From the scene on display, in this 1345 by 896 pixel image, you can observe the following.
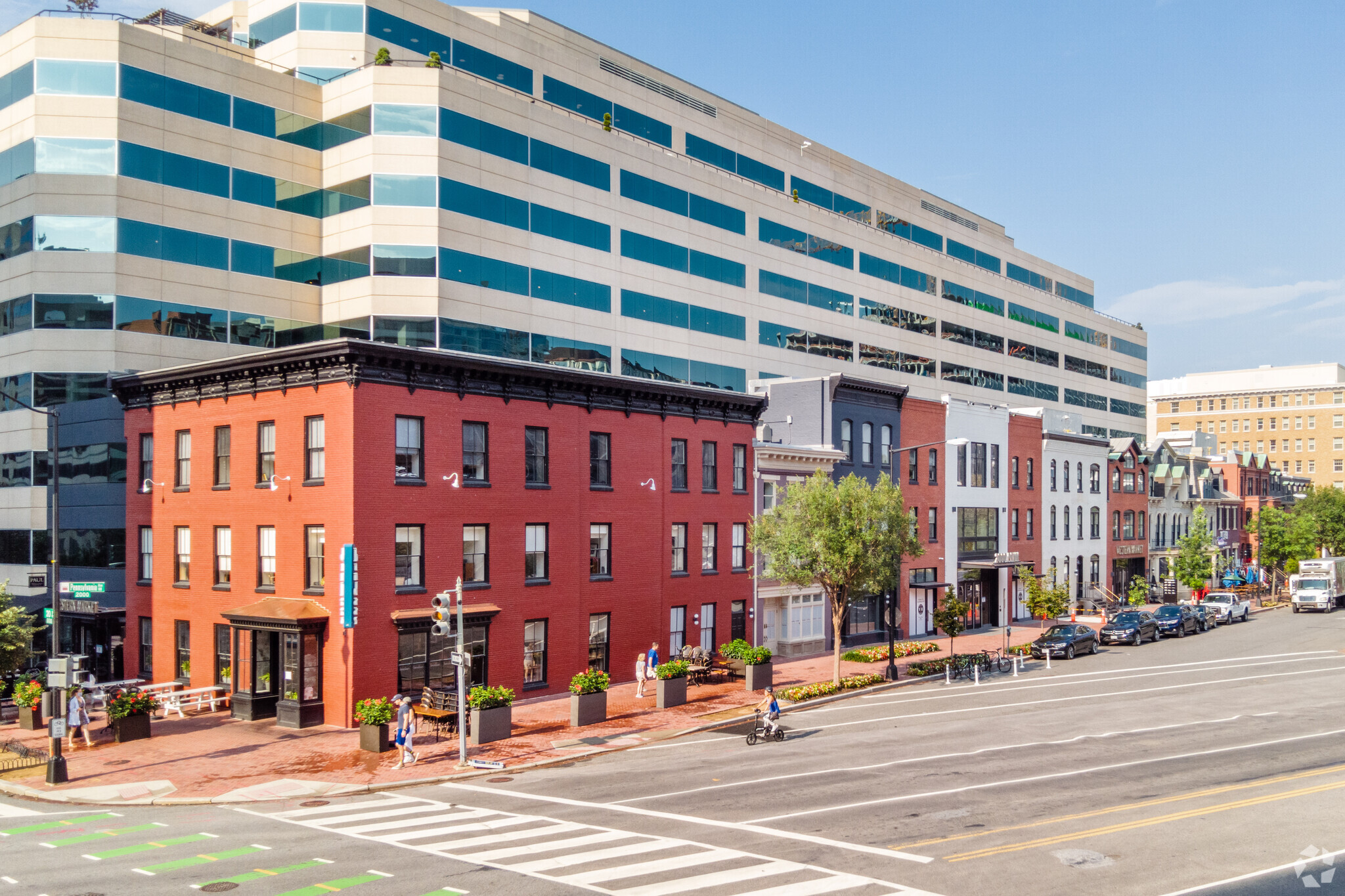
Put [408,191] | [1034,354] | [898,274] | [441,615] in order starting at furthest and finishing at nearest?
[1034,354], [898,274], [408,191], [441,615]

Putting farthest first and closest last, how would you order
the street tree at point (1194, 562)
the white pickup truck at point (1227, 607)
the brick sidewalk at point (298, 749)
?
the street tree at point (1194, 562)
the white pickup truck at point (1227, 607)
the brick sidewalk at point (298, 749)

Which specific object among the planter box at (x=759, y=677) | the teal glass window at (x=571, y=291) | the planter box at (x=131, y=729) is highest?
the teal glass window at (x=571, y=291)

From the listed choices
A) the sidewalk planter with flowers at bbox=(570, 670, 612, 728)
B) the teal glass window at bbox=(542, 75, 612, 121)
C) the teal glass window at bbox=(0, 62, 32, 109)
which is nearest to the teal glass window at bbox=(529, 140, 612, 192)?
the teal glass window at bbox=(542, 75, 612, 121)

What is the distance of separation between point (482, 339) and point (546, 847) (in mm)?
32366

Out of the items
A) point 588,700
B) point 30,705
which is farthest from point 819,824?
point 30,705

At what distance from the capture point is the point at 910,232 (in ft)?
265

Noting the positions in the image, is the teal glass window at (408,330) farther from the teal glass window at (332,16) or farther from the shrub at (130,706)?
the shrub at (130,706)

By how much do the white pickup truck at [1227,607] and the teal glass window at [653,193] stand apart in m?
42.4

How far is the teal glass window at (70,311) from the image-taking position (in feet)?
134

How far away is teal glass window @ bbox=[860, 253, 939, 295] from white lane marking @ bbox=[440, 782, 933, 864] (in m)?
56.5

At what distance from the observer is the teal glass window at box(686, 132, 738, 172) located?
2459 inches

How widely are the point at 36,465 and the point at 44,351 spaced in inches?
190

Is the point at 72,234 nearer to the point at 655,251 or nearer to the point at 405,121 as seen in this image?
the point at 405,121

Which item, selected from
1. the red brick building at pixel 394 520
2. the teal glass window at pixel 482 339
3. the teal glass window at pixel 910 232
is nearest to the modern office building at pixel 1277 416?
the teal glass window at pixel 910 232
